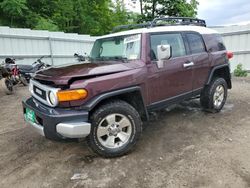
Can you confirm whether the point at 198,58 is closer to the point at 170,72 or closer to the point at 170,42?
the point at 170,42

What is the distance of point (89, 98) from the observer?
3.37m

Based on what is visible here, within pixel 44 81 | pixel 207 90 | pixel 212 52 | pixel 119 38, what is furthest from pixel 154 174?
pixel 212 52

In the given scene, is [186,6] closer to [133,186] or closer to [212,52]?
[212,52]

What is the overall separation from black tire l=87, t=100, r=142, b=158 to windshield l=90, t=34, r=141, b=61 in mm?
834

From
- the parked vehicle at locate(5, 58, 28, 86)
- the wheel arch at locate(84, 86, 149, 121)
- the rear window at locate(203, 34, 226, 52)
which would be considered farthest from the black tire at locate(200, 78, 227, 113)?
the parked vehicle at locate(5, 58, 28, 86)

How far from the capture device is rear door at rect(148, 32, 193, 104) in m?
4.10

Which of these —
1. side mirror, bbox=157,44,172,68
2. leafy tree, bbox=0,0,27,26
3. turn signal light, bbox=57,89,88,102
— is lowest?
turn signal light, bbox=57,89,88,102

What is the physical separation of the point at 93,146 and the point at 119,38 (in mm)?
1930

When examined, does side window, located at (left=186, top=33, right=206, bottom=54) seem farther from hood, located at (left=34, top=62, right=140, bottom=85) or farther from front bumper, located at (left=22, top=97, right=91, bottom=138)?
front bumper, located at (left=22, top=97, right=91, bottom=138)

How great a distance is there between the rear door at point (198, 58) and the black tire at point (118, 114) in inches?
69.3

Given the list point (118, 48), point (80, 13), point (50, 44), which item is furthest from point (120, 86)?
point (80, 13)

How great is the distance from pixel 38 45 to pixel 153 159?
9.27m

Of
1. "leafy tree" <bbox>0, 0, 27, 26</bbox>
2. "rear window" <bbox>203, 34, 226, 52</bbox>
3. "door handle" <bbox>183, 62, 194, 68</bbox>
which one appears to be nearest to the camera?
"door handle" <bbox>183, 62, 194, 68</bbox>

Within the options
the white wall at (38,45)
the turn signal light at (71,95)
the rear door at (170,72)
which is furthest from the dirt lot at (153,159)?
the white wall at (38,45)
